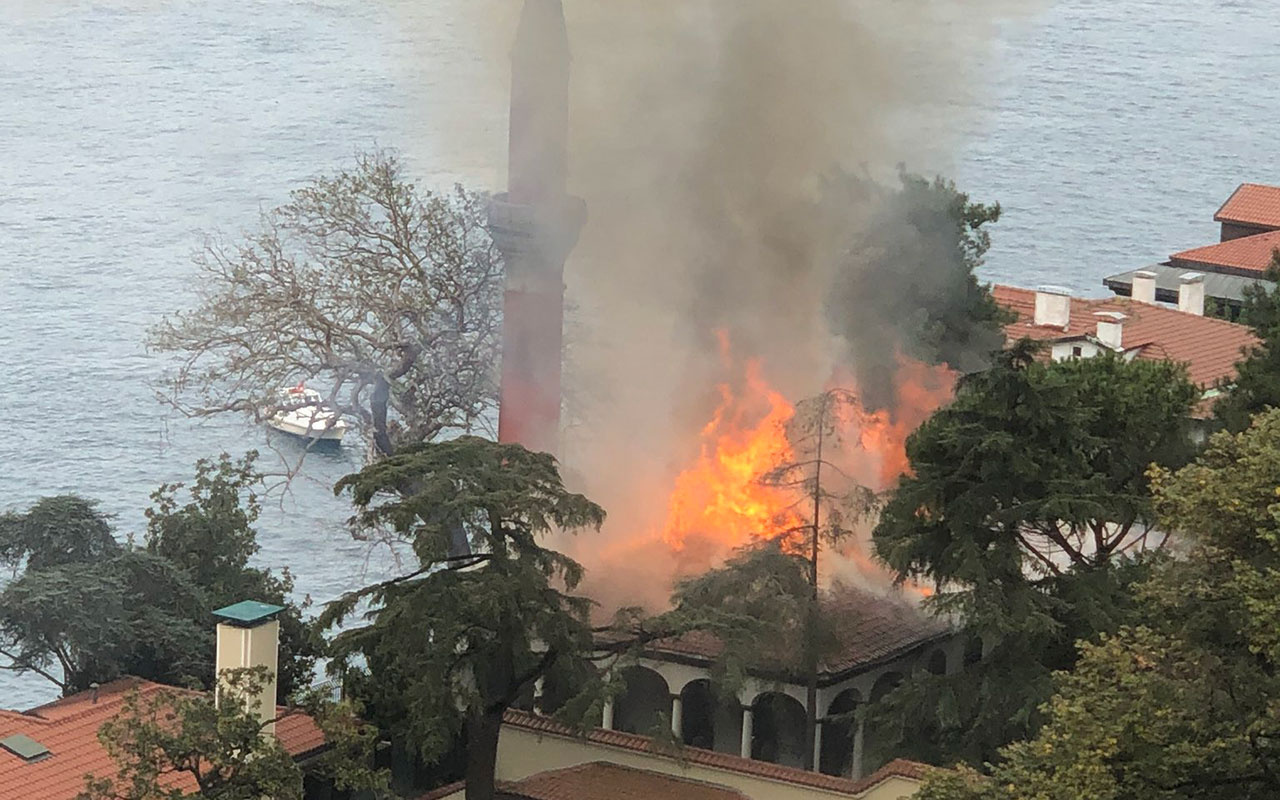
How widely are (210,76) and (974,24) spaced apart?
62.7 meters

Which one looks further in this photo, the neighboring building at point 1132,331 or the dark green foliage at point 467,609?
the neighboring building at point 1132,331

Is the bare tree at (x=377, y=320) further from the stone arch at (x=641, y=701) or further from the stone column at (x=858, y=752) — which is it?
the stone column at (x=858, y=752)

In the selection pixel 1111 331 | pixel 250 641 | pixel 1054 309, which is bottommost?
pixel 250 641

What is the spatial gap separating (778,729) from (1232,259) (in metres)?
42.4

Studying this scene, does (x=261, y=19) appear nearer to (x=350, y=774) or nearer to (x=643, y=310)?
(x=643, y=310)

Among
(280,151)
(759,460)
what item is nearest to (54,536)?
(759,460)

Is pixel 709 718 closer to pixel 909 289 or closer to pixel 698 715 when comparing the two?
pixel 698 715

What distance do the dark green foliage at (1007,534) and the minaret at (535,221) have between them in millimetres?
11946

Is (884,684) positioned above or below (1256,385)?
below

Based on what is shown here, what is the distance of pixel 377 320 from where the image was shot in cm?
4884

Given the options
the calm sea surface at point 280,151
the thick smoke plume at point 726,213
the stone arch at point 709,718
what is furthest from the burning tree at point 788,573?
the calm sea surface at point 280,151

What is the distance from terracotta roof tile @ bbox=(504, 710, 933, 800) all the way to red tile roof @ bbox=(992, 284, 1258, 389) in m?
25.0

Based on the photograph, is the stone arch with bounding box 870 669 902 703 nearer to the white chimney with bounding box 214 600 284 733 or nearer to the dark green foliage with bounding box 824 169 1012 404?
the dark green foliage with bounding box 824 169 1012 404

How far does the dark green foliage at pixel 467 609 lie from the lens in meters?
30.4
